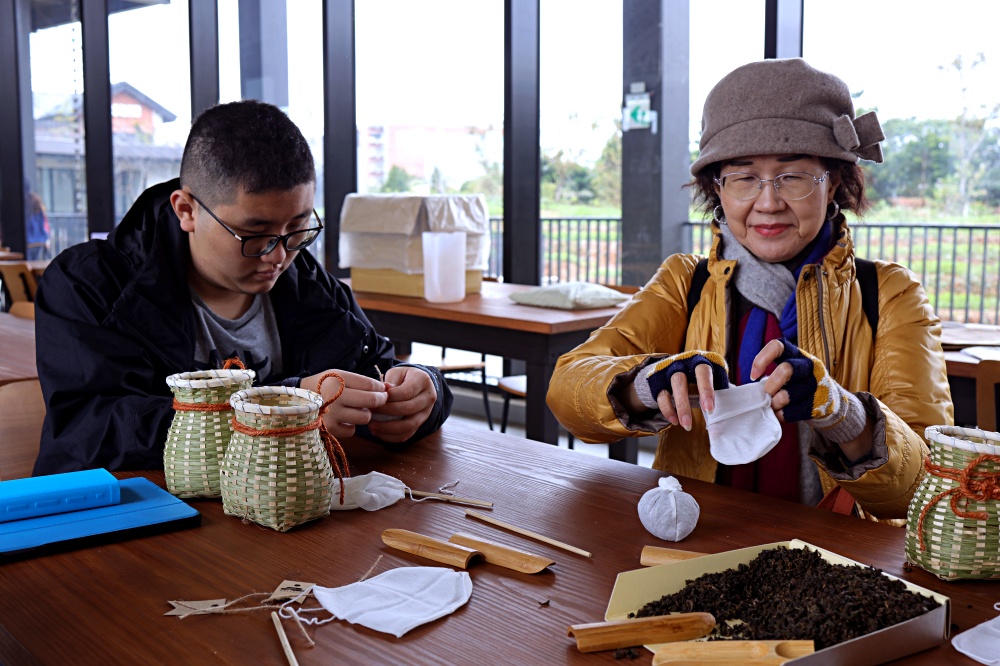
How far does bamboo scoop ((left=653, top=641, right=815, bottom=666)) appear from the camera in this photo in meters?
0.78

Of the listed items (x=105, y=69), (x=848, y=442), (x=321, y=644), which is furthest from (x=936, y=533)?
(x=105, y=69)

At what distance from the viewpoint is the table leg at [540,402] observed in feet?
9.98

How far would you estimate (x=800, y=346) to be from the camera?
163cm

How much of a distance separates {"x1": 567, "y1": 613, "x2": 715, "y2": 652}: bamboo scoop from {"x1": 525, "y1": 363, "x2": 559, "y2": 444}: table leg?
2.17m

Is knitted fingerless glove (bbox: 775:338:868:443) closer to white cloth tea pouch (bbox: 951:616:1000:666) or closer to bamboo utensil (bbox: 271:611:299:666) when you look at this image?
white cloth tea pouch (bbox: 951:616:1000:666)

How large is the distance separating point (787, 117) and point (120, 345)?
3.82 ft

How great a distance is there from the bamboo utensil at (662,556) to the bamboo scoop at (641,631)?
0.56 feet

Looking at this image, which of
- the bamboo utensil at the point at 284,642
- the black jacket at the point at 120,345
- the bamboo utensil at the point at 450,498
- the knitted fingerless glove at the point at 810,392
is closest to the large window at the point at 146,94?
the black jacket at the point at 120,345

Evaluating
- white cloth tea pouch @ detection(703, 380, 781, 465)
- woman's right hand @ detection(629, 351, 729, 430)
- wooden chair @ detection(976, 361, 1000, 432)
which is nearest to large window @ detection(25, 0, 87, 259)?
wooden chair @ detection(976, 361, 1000, 432)

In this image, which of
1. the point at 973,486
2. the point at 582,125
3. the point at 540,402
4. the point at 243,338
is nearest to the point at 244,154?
the point at 243,338

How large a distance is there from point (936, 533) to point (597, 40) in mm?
3898

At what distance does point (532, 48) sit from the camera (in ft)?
15.6

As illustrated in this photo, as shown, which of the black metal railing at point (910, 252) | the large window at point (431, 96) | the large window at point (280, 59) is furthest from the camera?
the large window at point (280, 59)

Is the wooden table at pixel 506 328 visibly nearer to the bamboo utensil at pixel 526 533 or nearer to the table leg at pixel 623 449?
the table leg at pixel 623 449
